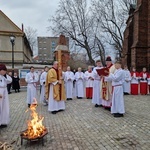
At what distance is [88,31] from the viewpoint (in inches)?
1709

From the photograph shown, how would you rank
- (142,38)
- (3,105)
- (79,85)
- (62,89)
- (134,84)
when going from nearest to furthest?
(3,105)
(62,89)
(79,85)
(134,84)
(142,38)

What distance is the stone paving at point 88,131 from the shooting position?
5.94m

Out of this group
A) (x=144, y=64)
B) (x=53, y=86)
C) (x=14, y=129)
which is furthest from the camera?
(x=144, y=64)

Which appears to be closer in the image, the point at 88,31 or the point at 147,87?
the point at 147,87

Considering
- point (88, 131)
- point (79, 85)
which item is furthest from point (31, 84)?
point (88, 131)

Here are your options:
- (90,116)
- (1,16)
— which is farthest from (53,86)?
(1,16)

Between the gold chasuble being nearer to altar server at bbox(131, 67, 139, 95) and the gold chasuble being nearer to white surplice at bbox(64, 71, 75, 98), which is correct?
white surplice at bbox(64, 71, 75, 98)

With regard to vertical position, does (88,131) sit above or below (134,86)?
below

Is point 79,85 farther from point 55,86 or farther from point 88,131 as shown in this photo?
point 88,131

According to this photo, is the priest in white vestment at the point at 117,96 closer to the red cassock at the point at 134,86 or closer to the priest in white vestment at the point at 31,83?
the priest in white vestment at the point at 31,83

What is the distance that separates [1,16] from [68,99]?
75.0 ft

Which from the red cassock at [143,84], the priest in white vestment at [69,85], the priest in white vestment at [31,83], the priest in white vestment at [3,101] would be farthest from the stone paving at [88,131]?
the red cassock at [143,84]

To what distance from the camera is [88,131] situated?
716 cm

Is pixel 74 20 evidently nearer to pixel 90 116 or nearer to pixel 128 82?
pixel 128 82
